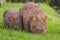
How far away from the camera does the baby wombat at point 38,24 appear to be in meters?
7.92

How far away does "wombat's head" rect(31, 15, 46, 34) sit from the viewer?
792 centimetres

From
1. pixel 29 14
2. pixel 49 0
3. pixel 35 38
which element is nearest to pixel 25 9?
pixel 29 14

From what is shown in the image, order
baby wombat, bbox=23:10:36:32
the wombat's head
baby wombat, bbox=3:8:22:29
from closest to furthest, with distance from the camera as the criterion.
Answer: the wombat's head → baby wombat, bbox=23:10:36:32 → baby wombat, bbox=3:8:22:29

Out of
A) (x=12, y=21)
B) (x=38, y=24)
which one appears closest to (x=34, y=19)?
(x=38, y=24)

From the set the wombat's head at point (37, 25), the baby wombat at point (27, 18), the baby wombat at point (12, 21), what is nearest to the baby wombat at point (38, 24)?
the wombat's head at point (37, 25)

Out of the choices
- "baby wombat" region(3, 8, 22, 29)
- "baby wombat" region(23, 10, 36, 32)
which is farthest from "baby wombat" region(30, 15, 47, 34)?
"baby wombat" region(3, 8, 22, 29)

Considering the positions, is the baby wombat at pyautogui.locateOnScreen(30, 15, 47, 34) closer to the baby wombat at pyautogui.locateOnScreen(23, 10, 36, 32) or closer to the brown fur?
the brown fur

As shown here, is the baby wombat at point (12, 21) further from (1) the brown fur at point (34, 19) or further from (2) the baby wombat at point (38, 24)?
(2) the baby wombat at point (38, 24)

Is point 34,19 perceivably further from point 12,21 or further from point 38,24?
point 12,21

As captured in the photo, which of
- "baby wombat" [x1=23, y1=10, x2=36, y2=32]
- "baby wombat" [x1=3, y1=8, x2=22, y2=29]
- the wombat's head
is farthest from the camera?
"baby wombat" [x1=3, y1=8, x2=22, y2=29]

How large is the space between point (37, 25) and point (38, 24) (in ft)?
0.14

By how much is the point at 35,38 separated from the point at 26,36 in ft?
0.84

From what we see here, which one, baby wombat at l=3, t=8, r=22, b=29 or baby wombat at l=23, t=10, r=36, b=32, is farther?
baby wombat at l=3, t=8, r=22, b=29

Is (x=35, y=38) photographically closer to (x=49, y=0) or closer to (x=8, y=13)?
(x=8, y=13)
